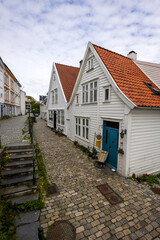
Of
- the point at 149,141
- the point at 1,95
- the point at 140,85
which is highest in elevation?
the point at 1,95

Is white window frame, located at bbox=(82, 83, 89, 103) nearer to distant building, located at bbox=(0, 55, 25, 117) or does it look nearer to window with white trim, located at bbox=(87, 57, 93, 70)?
window with white trim, located at bbox=(87, 57, 93, 70)

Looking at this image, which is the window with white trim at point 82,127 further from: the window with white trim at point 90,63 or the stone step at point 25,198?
the stone step at point 25,198

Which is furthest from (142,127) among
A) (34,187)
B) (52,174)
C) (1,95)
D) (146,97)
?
(1,95)

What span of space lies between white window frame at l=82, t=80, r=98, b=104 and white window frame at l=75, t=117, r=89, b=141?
5.33 feet

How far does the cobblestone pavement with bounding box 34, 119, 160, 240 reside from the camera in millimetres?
3420

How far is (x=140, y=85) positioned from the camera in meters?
7.22

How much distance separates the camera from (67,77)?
16.5 m

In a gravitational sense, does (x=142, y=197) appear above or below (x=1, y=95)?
below

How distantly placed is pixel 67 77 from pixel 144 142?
43.4 ft

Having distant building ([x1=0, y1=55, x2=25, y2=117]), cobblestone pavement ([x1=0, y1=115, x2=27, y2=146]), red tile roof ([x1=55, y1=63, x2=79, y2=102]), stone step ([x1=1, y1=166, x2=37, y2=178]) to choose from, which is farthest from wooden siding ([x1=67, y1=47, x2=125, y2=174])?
distant building ([x1=0, y1=55, x2=25, y2=117])

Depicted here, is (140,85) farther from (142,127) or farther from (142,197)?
(142,197)

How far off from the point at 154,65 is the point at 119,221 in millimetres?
10823

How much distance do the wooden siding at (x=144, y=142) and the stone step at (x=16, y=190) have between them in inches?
182

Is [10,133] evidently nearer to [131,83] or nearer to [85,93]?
[85,93]
